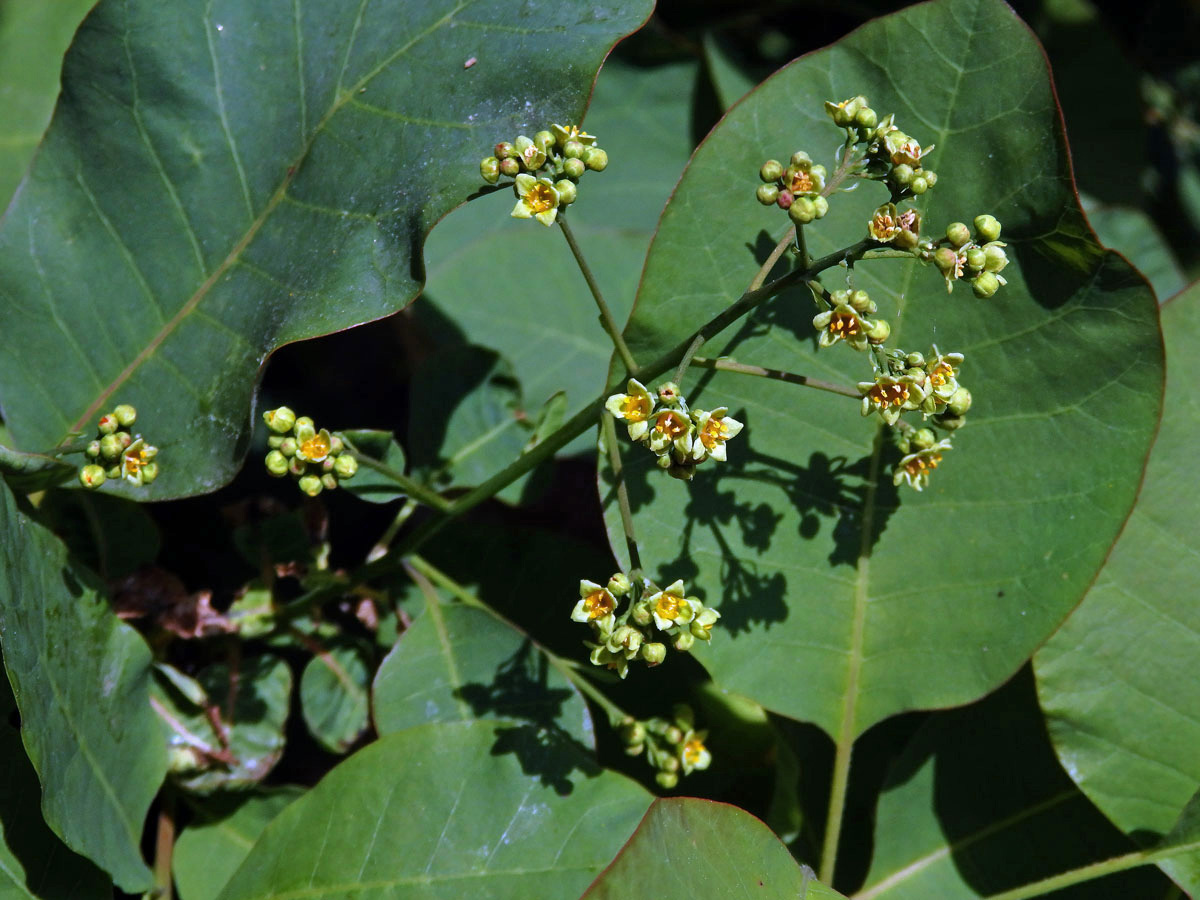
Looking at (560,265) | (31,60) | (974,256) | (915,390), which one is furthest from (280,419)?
(31,60)

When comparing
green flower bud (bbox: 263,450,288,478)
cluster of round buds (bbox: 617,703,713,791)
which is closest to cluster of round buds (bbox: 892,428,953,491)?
cluster of round buds (bbox: 617,703,713,791)

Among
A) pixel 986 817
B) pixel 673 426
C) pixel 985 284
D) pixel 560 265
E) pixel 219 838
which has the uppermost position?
pixel 985 284

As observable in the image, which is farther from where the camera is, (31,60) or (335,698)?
(31,60)

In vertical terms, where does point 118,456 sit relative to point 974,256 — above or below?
below

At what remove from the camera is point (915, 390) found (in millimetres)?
1574

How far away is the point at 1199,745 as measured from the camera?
2002mm

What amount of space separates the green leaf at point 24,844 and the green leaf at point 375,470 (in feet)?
2.09

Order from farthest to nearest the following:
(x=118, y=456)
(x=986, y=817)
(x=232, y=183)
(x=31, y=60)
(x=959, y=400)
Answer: (x=31, y=60), (x=986, y=817), (x=232, y=183), (x=118, y=456), (x=959, y=400)

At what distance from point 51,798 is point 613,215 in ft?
6.66

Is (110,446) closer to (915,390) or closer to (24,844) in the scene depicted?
(24,844)

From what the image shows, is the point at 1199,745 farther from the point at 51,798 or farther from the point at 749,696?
the point at 51,798

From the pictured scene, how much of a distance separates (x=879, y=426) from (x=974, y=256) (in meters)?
0.44

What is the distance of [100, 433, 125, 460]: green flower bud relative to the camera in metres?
1.72

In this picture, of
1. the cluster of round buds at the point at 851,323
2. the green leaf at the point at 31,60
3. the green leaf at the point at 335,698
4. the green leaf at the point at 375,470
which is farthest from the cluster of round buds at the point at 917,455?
the green leaf at the point at 31,60
